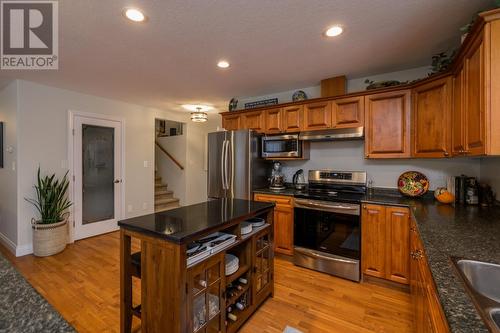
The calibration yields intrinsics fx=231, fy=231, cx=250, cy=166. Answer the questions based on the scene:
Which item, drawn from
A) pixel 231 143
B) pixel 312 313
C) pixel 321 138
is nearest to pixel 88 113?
pixel 231 143

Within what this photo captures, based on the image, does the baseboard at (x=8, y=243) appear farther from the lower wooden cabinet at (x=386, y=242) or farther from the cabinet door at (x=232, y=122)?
the lower wooden cabinet at (x=386, y=242)

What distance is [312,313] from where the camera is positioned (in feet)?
6.70

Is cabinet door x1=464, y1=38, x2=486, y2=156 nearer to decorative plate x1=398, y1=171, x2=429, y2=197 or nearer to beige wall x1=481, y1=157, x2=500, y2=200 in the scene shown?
beige wall x1=481, y1=157, x2=500, y2=200

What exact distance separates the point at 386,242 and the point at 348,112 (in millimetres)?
1535

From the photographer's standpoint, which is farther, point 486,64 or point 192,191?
point 192,191

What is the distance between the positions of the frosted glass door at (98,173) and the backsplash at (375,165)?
→ 3102mm

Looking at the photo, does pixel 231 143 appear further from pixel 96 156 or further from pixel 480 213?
pixel 480 213

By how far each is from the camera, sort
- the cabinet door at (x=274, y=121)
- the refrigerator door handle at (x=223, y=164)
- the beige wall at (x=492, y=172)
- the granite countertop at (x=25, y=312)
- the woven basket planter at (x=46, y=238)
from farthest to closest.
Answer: the refrigerator door handle at (x=223, y=164) < the cabinet door at (x=274, y=121) < the woven basket planter at (x=46, y=238) < the beige wall at (x=492, y=172) < the granite countertop at (x=25, y=312)

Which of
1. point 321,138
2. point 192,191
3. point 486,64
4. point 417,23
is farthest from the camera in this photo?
point 192,191

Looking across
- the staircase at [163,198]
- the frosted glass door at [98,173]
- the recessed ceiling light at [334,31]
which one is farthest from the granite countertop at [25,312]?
the staircase at [163,198]

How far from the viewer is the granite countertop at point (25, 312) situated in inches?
22.3

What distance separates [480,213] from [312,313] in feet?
5.35

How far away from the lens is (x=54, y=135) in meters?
3.46

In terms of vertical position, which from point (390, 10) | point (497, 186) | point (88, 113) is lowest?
point (497, 186)
